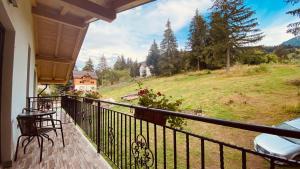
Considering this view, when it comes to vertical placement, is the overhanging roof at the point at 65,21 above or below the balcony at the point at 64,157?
above

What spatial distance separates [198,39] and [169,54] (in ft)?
17.6

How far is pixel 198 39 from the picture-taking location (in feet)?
90.7

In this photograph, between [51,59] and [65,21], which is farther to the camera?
→ [51,59]

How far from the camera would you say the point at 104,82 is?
41.8 m

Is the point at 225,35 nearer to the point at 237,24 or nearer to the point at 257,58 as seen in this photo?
the point at 237,24

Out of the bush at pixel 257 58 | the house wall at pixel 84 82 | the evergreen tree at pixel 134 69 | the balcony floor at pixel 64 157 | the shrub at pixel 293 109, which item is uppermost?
the evergreen tree at pixel 134 69

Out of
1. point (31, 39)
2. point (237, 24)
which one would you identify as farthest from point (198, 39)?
point (31, 39)

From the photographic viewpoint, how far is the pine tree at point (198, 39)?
27312 mm

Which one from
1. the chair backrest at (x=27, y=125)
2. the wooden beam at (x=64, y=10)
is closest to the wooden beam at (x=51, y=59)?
the wooden beam at (x=64, y=10)

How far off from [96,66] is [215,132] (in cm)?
4524

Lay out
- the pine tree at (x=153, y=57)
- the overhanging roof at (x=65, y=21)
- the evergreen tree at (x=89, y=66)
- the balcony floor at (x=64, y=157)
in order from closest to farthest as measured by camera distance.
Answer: the balcony floor at (x=64, y=157) < the overhanging roof at (x=65, y=21) < the pine tree at (x=153, y=57) < the evergreen tree at (x=89, y=66)

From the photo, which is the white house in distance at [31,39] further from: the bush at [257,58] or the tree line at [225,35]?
the bush at [257,58]

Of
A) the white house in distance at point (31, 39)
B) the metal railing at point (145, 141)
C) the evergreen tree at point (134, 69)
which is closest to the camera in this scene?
the metal railing at point (145, 141)

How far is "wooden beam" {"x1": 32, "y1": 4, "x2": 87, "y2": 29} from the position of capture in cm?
474
